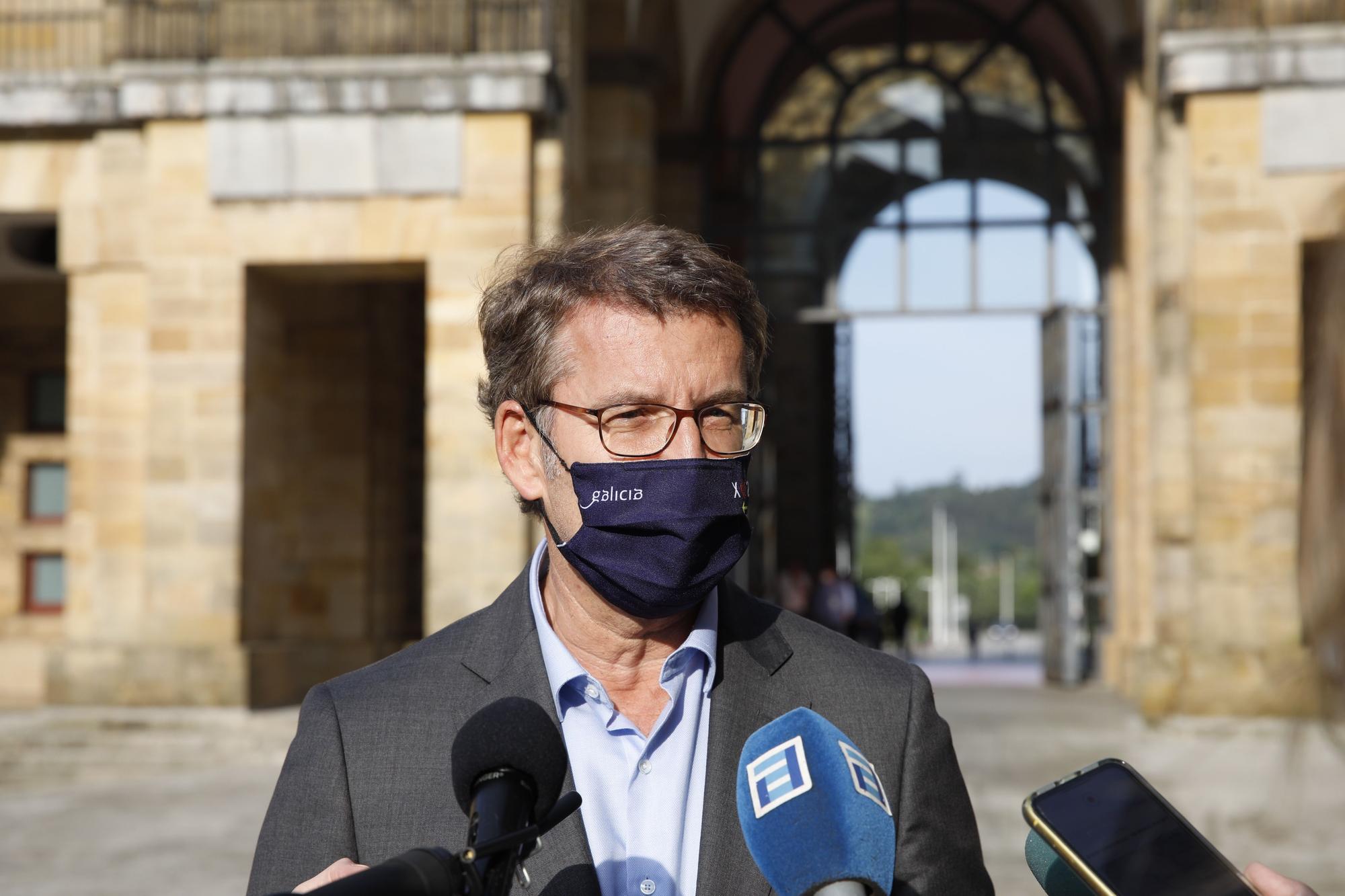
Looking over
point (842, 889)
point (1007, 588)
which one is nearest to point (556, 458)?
point (842, 889)

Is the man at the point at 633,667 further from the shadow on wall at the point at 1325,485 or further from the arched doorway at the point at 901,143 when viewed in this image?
the arched doorway at the point at 901,143

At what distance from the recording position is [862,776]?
5.26 ft

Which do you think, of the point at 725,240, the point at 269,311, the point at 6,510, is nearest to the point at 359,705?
the point at 269,311

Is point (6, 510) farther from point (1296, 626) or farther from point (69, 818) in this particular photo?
point (1296, 626)

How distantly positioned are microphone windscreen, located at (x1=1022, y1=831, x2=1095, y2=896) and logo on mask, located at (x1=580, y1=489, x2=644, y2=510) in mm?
816

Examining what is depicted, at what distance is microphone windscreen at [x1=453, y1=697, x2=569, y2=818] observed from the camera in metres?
1.56

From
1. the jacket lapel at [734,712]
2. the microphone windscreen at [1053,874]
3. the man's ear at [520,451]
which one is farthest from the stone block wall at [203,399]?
the microphone windscreen at [1053,874]

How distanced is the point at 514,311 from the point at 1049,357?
15.8m

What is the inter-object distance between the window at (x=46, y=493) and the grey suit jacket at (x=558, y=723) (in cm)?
1486

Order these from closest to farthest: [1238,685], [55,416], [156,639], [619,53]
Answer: [1238,685]
[156,639]
[619,53]
[55,416]

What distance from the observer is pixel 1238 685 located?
1114 centimetres

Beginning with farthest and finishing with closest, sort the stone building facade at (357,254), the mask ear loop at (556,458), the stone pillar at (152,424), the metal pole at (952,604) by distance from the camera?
the metal pole at (952,604)
the stone pillar at (152,424)
the stone building facade at (357,254)
the mask ear loop at (556,458)

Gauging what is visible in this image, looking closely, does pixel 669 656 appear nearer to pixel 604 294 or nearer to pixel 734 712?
pixel 734 712

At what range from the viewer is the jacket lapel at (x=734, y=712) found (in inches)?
85.4
